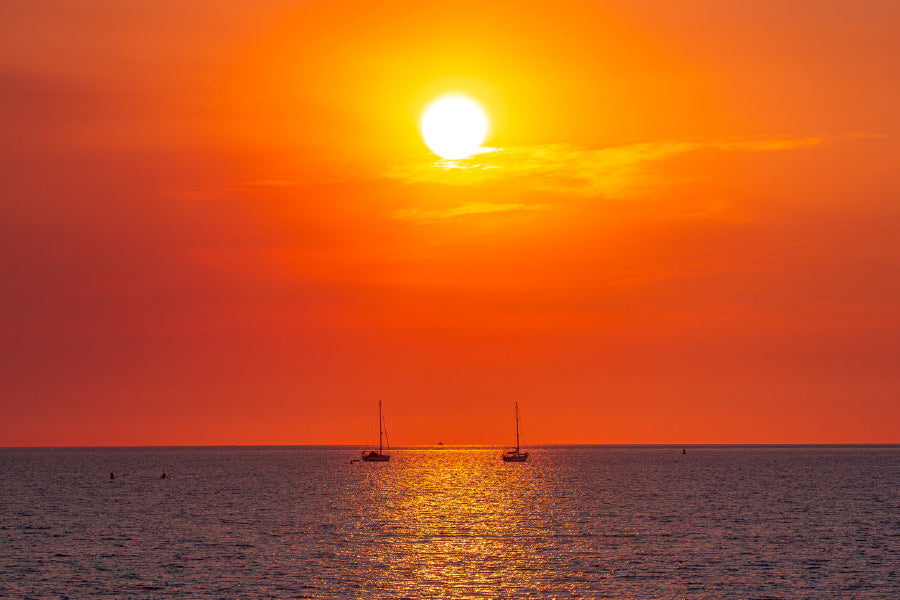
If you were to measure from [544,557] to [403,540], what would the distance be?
66.0 feet

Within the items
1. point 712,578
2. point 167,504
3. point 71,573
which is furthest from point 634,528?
point 167,504

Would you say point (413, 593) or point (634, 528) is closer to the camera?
point (413, 593)

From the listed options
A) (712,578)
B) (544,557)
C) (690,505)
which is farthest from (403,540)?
(690,505)

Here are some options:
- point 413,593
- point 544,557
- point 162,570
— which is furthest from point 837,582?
point 162,570

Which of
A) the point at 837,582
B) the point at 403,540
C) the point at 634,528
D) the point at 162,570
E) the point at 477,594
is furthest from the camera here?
the point at 634,528

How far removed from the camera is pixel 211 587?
85812 millimetres

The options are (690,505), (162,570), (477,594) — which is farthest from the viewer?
(690,505)

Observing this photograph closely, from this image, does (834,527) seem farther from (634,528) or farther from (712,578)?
(712,578)

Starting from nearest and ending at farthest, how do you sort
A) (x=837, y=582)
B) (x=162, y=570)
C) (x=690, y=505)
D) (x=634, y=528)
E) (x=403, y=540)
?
(x=837, y=582)
(x=162, y=570)
(x=403, y=540)
(x=634, y=528)
(x=690, y=505)

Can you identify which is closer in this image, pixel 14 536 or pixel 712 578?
pixel 712 578

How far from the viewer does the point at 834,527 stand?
13375cm

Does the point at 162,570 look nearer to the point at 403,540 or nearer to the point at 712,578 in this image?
the point at 403,540

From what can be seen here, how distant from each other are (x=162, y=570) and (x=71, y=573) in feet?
24.4

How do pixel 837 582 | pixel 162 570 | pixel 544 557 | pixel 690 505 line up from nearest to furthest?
pixel 837 582
pixel 162 570
pixel 544 557
pixel 690 505
